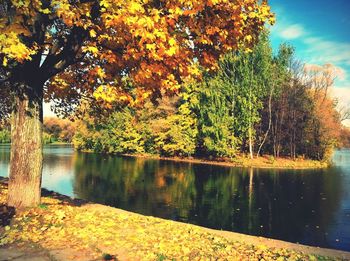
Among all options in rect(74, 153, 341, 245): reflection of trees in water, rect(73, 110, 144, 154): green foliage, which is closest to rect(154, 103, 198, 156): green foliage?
rect(73, 110, 144, 154): green foliage

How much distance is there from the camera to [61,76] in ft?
41.1

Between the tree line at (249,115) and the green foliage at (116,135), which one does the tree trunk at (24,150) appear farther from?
the green foliage at (116,135)

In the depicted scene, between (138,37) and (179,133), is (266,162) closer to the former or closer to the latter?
(179,133)

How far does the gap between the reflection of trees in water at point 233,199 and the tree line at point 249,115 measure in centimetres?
1735

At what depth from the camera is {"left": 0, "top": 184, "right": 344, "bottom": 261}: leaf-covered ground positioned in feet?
23.8

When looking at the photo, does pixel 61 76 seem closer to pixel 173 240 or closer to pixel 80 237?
pixel 80 237

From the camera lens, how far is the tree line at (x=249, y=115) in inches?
1948

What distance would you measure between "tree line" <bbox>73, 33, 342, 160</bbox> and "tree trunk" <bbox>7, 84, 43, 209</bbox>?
128 feet

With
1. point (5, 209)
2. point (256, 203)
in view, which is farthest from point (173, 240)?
point (256, 203)

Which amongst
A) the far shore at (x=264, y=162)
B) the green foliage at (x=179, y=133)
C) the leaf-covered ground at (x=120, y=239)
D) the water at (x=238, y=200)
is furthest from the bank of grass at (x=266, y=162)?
the leaf-covered ground at (x=120, y=239)

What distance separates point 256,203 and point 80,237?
15.1 meters

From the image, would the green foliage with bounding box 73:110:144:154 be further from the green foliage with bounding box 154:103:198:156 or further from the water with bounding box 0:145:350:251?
the water with bounding box 0:145:350:251

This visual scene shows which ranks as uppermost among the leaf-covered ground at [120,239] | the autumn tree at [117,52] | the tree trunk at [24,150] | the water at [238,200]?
the autumn tree at [117,52]

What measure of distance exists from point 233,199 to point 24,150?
15.0m
